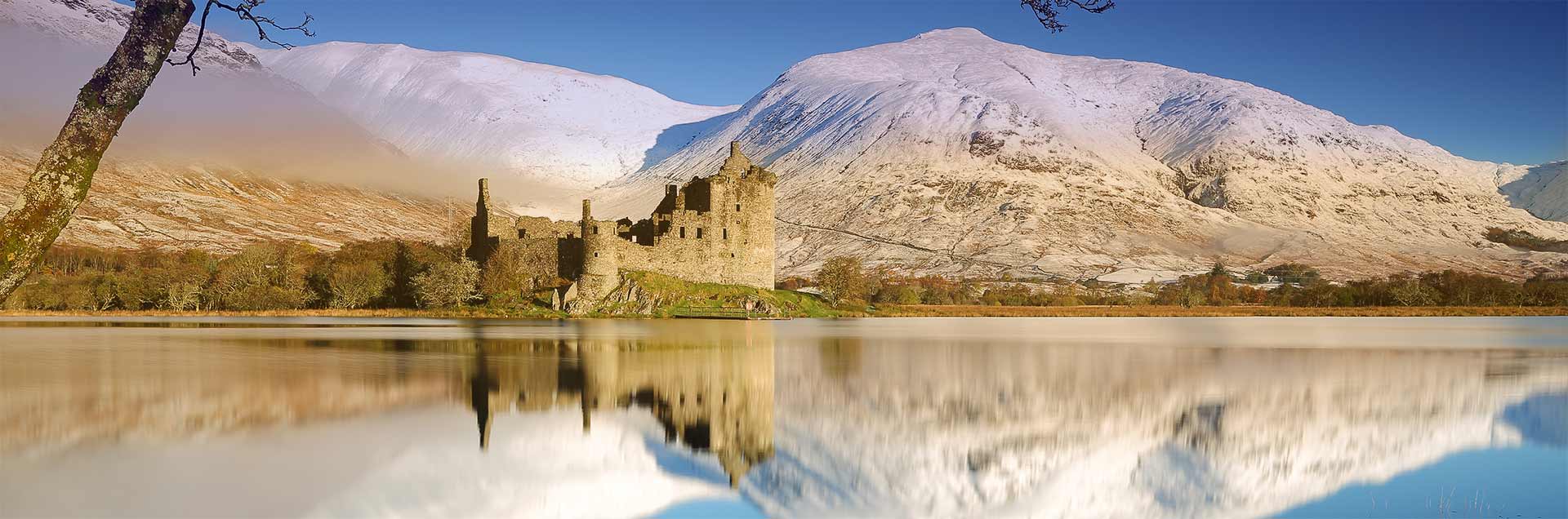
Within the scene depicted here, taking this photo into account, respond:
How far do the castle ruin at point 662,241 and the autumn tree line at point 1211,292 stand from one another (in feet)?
37.7

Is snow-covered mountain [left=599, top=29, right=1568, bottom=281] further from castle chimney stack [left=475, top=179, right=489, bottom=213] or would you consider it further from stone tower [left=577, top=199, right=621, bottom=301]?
stone tower [left=577, top=199, right=621, bottom=301]

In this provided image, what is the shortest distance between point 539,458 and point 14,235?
613cm

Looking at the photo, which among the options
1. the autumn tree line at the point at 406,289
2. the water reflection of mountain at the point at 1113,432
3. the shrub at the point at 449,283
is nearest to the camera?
the water reflection of mountain at the point at 1113,432

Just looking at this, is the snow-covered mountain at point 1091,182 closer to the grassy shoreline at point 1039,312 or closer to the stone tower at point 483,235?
the grassy shoreline at point 1039,312

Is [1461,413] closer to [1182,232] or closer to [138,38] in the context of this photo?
[138,38]

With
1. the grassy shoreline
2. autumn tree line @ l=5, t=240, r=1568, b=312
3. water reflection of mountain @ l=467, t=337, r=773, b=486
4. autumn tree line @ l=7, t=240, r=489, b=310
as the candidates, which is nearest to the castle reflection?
water reflection of mountain @ l=467, t=337, r=773, b=486

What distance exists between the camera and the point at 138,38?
5730 millimetres

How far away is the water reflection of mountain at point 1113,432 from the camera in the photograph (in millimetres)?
9422

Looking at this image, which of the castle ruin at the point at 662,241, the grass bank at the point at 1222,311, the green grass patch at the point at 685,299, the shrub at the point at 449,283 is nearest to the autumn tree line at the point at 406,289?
the shrub at the point at 449,283

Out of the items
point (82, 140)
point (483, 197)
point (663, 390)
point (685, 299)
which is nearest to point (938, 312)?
point (685, 299)

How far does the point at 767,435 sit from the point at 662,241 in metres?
39.2

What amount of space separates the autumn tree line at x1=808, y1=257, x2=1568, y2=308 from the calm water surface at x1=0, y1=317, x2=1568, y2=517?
145 ft

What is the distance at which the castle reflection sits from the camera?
1282cm

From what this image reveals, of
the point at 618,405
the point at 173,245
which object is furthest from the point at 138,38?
the point at 173,245
